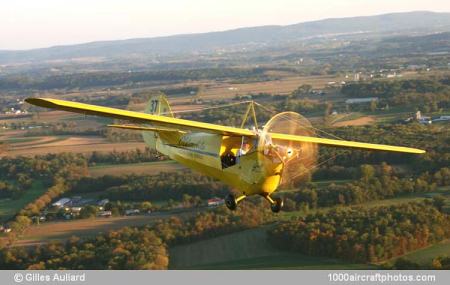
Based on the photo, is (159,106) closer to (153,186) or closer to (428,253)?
(428,253)

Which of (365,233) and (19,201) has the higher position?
(365,233)

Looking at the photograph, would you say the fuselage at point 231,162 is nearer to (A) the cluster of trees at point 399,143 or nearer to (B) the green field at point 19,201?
(A) the cluster of trees at point 399,143

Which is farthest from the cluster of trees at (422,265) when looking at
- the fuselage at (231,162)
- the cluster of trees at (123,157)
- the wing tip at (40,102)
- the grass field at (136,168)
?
the cluster of trees at (123,157)

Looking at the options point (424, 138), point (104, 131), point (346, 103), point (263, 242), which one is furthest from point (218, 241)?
point (346, 103)

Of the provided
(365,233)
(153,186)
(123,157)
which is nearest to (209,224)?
(365,233)

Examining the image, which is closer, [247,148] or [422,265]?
[247,148]

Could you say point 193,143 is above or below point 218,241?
above

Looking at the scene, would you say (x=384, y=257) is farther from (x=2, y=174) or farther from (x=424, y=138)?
(x=2, y=174)
